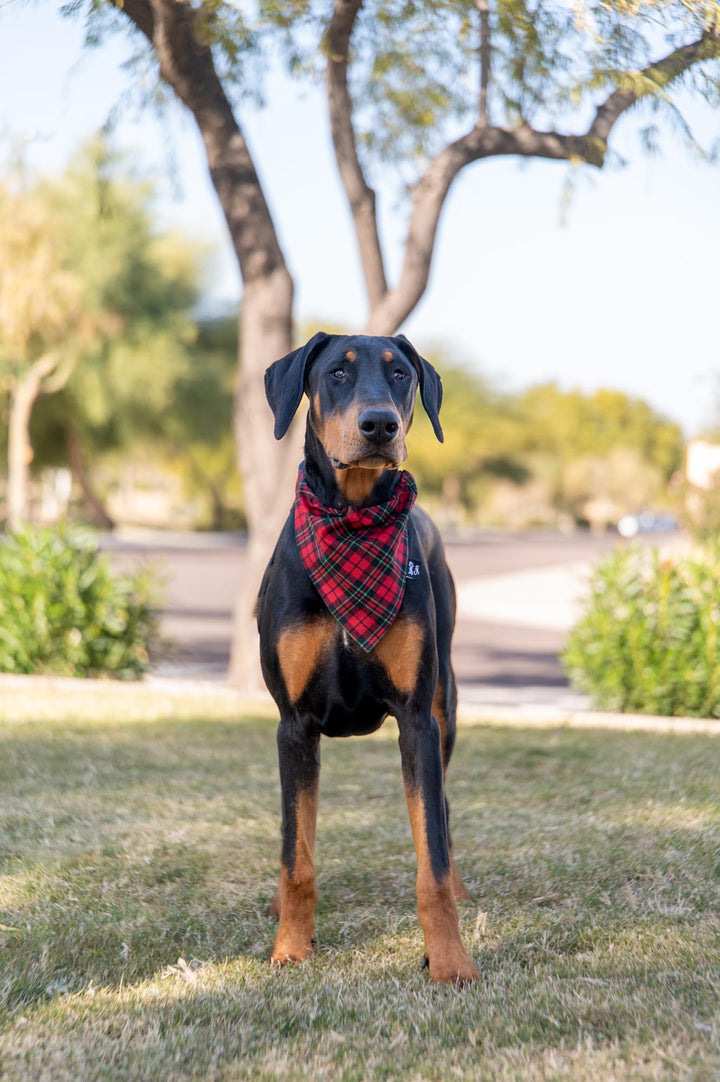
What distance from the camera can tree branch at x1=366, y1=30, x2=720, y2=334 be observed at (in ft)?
27.2

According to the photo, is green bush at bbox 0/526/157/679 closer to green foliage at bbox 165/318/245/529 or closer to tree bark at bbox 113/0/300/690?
tree bark at bbox 113/0/300/690

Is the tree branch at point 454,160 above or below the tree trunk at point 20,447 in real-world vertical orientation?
above

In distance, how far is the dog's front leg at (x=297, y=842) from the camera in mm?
3504

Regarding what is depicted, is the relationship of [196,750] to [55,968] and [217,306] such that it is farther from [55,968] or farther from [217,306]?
[217,306]

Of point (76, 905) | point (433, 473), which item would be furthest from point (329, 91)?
point (433, 473)

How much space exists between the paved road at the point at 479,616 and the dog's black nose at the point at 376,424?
18.8 feet

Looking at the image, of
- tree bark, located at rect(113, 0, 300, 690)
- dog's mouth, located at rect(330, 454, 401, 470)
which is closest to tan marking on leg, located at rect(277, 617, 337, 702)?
dog's mouth, located at rect(330, 454, 401, 470)

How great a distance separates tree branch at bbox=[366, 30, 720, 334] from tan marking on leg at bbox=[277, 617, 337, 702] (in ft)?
18.4

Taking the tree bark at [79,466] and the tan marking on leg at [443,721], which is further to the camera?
the tree bark at [79,466]

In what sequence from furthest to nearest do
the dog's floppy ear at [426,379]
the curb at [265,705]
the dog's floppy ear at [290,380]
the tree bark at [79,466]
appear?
the tree bark at [79,466] < the curb at [265,705] < the dog's floppy ear at [426,379] < the dog's floppy ear at [290,380]

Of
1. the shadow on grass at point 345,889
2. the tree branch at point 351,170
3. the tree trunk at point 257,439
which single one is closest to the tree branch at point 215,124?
the tree trunk at point 257,439

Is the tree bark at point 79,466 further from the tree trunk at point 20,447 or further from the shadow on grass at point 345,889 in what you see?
the shadow on grass at point 345,889

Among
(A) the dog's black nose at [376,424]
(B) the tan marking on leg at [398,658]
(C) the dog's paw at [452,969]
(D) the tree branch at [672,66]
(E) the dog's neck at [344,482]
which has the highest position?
(D) the tree branch at [672,66]

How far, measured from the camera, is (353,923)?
12.6ft
